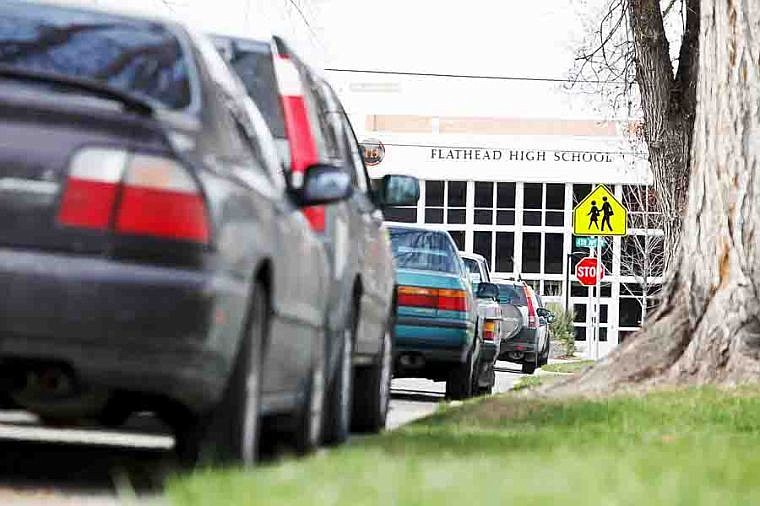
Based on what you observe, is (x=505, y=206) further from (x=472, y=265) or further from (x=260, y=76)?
(x=260, y=76)

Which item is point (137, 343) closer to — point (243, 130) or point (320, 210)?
point (243, 130)

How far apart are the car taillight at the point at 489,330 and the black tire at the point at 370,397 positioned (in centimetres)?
1066

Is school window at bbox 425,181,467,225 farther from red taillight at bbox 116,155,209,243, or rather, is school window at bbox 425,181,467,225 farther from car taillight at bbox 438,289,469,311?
red taillight at bbox 116,155,209,243

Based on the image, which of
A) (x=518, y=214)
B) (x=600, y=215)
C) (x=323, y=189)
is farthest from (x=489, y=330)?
(x=518, y=214)

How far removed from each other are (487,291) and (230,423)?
14.3 m

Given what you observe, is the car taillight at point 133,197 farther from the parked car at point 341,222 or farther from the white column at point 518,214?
the white column at point 518,214

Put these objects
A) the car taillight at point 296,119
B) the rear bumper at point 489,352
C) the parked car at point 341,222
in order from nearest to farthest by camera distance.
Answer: the car taillight at point 296,119, the parked car at point 341,222, the rear bumper at point 489,352

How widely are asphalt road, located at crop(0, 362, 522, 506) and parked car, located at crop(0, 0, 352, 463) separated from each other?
25 cm

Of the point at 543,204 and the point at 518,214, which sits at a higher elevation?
the point at 543,204

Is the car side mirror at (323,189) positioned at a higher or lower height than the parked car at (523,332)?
higher

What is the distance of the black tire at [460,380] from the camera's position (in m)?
19.1

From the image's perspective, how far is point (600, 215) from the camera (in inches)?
1283

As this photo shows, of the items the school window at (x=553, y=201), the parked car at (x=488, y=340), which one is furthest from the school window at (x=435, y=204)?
the parked car at (x=488, y=340)

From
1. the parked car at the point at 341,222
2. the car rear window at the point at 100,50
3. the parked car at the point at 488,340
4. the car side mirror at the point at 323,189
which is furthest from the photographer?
the parked car at the point at 488,340
